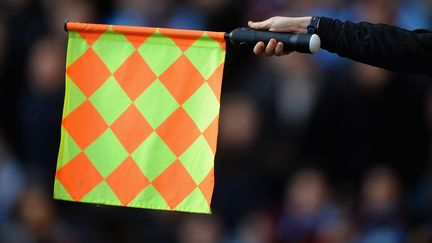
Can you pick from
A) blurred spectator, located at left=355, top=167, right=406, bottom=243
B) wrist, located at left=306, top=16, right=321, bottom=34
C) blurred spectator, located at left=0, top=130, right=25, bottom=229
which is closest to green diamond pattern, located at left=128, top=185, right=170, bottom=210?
wrist, located at left=306, top=16, right=321, bottom=34

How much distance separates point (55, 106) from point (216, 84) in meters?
3.22

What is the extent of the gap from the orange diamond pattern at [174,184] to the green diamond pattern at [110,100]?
1.04 ft

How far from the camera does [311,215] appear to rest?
659 cm

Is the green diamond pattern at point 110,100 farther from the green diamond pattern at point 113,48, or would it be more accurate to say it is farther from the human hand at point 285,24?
the human hand at point 285,24

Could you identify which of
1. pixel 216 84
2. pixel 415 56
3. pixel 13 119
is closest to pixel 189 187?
pixel 216 84

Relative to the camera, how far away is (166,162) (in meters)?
4.30

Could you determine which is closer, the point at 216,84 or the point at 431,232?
the point at 216,84

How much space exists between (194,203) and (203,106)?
40 cm

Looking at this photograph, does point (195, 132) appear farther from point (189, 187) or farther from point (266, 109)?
point (266, 109)

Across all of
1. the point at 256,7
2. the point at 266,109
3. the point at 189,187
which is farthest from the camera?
the point at 256,7

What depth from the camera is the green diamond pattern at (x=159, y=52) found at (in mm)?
4301

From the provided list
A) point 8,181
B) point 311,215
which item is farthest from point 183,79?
point 8,181

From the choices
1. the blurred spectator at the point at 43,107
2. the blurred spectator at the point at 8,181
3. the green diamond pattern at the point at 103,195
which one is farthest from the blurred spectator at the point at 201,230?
the green diamond pattern at the point at 103,195

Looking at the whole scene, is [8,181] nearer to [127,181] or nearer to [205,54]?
[127,181]
